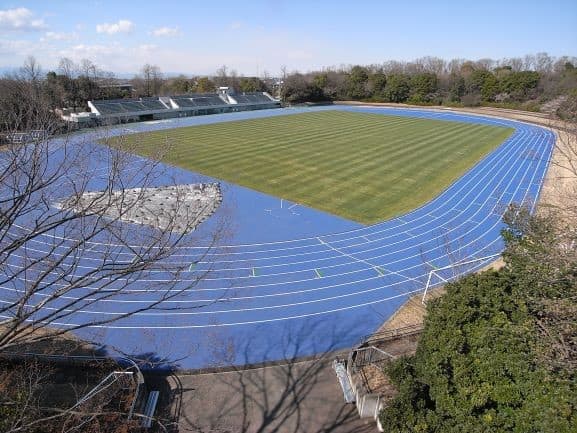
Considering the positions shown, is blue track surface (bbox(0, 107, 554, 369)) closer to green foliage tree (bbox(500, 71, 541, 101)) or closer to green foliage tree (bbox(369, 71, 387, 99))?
green foliage tree (bbox(500, 71, 541, 101))

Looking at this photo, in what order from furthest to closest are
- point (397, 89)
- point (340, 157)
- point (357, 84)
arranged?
point (357, 84)
point (397, 89)
point (340, 157)

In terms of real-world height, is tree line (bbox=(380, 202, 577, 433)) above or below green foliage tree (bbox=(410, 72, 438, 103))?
below

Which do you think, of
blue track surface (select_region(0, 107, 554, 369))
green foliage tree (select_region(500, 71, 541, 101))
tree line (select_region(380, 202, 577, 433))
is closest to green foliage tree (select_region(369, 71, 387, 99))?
green foliage tree (select_region(500, 71, 541, 101))

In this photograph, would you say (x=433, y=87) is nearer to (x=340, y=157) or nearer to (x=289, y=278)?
(x=340, y=157)

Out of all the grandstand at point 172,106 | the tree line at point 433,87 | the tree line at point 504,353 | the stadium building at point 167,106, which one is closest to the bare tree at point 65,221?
the tree line at point 504,353

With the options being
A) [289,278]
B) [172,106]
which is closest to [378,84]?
[172,106]

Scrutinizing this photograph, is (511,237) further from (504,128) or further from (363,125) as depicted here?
(504,128)

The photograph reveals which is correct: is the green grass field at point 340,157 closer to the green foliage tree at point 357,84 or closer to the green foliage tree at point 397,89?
the green foliage tree at point 397,89
